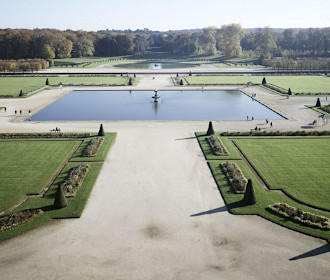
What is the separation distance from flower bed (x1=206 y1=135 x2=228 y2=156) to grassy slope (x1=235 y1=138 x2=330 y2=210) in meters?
1.91

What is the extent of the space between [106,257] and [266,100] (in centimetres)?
4773

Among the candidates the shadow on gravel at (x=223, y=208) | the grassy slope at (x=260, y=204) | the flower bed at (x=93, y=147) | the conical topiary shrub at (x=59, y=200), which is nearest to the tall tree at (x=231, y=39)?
the flower bed at (x=93, y=147)

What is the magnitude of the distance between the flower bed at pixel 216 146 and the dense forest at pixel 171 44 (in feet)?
292

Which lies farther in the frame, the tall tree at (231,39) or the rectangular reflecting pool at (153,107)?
the tall tree at (231,39)

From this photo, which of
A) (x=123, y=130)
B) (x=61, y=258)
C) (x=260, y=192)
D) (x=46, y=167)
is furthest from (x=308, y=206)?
(x=123, y=130)

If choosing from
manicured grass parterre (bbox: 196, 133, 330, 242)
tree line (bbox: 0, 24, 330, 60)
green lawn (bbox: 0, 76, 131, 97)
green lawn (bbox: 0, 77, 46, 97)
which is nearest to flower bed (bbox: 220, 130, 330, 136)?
manicured grass parterre (bbox: 196, 133, 330, 242)

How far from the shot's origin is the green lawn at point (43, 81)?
69375mm

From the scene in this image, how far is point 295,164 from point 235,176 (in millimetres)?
6518

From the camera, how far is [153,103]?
55875 millimetres

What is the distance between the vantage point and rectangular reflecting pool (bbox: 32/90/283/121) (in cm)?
4731

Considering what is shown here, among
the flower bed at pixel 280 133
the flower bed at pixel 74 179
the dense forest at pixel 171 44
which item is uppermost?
the dense forest at pixel 171 44

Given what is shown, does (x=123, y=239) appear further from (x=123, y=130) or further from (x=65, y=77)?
(x=65, y=77)

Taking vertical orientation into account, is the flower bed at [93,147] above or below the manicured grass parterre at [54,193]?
above

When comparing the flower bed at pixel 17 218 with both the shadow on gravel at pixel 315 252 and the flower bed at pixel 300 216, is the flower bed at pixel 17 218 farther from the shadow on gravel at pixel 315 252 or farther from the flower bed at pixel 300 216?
the shadow on gravel at pixel 315 252
